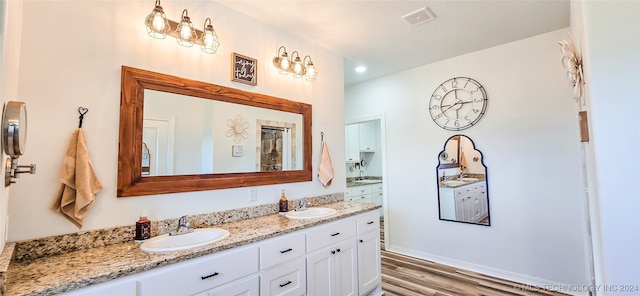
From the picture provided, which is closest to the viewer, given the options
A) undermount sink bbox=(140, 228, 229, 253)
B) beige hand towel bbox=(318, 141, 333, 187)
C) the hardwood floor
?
undermount sink bbox=(140, 228, 229, 253)

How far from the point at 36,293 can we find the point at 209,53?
164 centimetres

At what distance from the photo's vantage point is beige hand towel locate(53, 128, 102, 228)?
1422mm

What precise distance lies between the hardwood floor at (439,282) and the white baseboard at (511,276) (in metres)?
0.06

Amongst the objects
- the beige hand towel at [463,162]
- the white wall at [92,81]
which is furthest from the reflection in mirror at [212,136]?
the beige hand towel at [463,162]

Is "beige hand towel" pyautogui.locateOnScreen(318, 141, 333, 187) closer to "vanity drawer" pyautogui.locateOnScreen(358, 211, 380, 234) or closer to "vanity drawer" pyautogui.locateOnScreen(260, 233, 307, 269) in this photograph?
"vanity drawer" pyautogui.locateOnScreen(358, 211, 380, 234)

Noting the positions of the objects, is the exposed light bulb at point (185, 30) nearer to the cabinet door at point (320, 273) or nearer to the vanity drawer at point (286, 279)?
the vanity drawer at point (286, 279)

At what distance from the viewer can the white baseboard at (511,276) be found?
258 centimetres

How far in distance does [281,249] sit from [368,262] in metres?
1.08

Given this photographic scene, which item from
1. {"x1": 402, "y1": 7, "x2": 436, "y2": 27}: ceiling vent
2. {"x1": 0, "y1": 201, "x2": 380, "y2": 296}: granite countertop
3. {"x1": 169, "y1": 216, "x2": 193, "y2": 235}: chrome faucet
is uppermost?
{"x1": 402, "y1": 7, "x2": 436, "y2": 27}: ceiling vent

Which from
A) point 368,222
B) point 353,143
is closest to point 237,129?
point 368,222

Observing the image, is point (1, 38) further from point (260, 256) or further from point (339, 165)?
point (339, 165)

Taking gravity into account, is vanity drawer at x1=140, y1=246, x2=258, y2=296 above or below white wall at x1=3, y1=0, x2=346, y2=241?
below

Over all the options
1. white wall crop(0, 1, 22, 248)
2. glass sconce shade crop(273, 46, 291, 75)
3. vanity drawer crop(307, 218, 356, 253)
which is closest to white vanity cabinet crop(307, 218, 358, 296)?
vanity drawer crop(307, 218, 356, 253)

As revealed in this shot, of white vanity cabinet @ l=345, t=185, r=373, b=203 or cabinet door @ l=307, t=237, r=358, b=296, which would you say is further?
white vanity cabinet @ l=345, t=185, r=373, b=203
